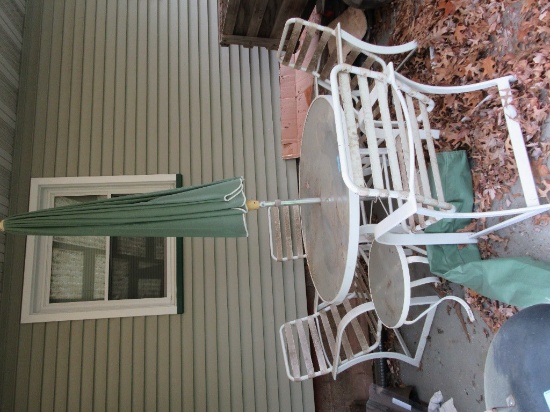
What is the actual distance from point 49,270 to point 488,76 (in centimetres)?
348

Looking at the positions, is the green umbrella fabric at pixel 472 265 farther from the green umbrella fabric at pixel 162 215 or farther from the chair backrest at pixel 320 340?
the green umbrella fabric at pixel 162 215

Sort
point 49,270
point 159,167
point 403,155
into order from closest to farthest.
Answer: point 403,155, point 49,270, point 159,167

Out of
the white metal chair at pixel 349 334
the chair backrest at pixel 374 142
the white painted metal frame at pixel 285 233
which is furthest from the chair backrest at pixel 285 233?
the chair backrest at pixel 374 142

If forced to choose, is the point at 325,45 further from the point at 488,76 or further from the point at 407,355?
the point at 407,355

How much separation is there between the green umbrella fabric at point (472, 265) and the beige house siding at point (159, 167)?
1492 mm

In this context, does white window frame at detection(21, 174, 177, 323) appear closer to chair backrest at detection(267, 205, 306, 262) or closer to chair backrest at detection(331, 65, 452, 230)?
chair backrest at detection(267, 205, 306, 262)

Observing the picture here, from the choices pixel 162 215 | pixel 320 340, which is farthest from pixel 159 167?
pixel 320 340

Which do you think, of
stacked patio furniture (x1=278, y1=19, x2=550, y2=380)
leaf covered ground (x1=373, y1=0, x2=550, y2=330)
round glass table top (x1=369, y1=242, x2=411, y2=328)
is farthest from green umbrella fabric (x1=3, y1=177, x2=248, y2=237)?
leaf covered ground (x1=373, y1=0, x2=550, y2=330)

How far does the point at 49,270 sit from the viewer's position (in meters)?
3.16

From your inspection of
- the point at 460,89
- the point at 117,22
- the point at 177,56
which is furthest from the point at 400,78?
the point at 117,22

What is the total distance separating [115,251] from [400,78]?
8.58 ft

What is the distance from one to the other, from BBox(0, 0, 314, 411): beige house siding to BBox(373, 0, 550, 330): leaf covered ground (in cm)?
152

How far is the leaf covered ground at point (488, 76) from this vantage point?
1899mm

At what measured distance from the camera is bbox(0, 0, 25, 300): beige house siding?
3.14m
